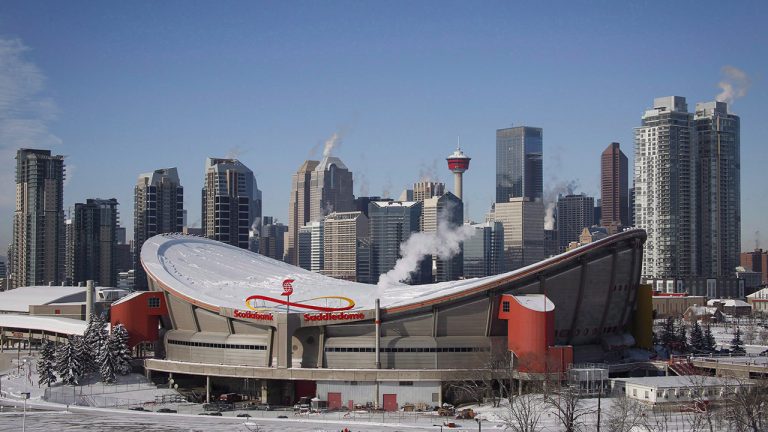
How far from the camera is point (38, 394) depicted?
335 ft

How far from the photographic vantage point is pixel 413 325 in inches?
3937

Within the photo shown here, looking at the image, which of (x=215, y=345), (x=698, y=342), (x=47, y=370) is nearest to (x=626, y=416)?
(x=215, y=345)

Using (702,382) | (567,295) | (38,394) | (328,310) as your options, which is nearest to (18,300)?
(38,394)

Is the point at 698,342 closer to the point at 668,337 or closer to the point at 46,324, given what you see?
the point at 668,337

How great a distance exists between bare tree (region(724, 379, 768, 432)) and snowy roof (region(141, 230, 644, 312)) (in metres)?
21.4

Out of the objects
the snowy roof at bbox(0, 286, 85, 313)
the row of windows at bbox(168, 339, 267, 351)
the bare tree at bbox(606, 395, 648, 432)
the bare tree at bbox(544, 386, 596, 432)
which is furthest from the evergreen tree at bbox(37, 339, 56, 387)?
the snowy roof at bbox(0, 286, 85, 313)

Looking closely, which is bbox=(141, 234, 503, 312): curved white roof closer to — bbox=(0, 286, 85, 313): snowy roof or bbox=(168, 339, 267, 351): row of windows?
bbox=(168, 339, 267, 351): row of windows

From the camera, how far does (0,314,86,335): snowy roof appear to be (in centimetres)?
13150

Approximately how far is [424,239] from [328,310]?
3145 centimetres

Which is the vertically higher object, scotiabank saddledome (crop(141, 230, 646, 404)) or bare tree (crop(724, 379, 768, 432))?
scotiabank saddledome (crop(141, 230, 646, 404))

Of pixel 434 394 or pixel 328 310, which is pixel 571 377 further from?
pixel 328 310

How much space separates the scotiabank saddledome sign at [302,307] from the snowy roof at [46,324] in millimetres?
32801

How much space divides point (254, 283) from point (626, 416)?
51722 mm

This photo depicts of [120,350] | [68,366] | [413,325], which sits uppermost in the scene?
[413,325]
